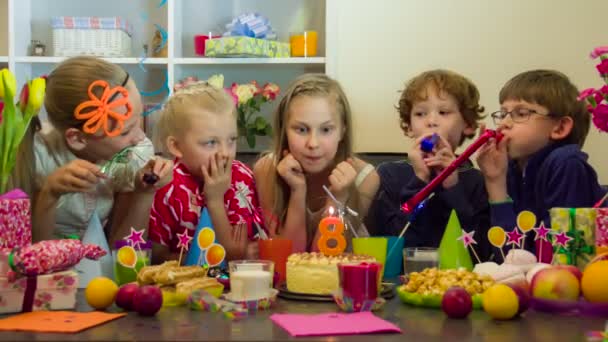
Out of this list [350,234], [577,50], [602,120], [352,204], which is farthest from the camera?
[577,50]

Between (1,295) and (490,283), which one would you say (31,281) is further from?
(490,283)

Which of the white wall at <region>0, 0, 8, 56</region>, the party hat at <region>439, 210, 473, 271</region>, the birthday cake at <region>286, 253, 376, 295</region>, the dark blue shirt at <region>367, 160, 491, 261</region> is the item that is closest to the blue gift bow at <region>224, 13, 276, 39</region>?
the white wall at <region>0, 0, 8, 56</region>

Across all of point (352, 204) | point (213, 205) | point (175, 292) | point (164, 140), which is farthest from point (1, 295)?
point (352, 204)

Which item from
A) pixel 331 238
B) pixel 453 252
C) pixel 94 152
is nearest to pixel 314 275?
pixel 331 238

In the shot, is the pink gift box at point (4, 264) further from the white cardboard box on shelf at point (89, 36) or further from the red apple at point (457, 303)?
the white cardboard box on shelf at point (89, 36)

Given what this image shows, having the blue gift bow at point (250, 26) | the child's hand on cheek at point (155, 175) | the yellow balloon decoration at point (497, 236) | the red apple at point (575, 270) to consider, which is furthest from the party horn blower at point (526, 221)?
the blue gift bow at point (250, 26)

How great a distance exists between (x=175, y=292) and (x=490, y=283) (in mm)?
541

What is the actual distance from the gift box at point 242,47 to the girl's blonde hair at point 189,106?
1.24 metres

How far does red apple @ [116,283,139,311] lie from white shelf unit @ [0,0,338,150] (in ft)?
7.47

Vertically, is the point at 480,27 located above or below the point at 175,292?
above

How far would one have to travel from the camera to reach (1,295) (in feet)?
3.93

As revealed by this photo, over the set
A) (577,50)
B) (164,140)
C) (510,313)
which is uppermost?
(577,50)

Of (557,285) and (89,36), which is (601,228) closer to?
(557,285)

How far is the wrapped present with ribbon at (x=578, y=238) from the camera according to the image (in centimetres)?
136
